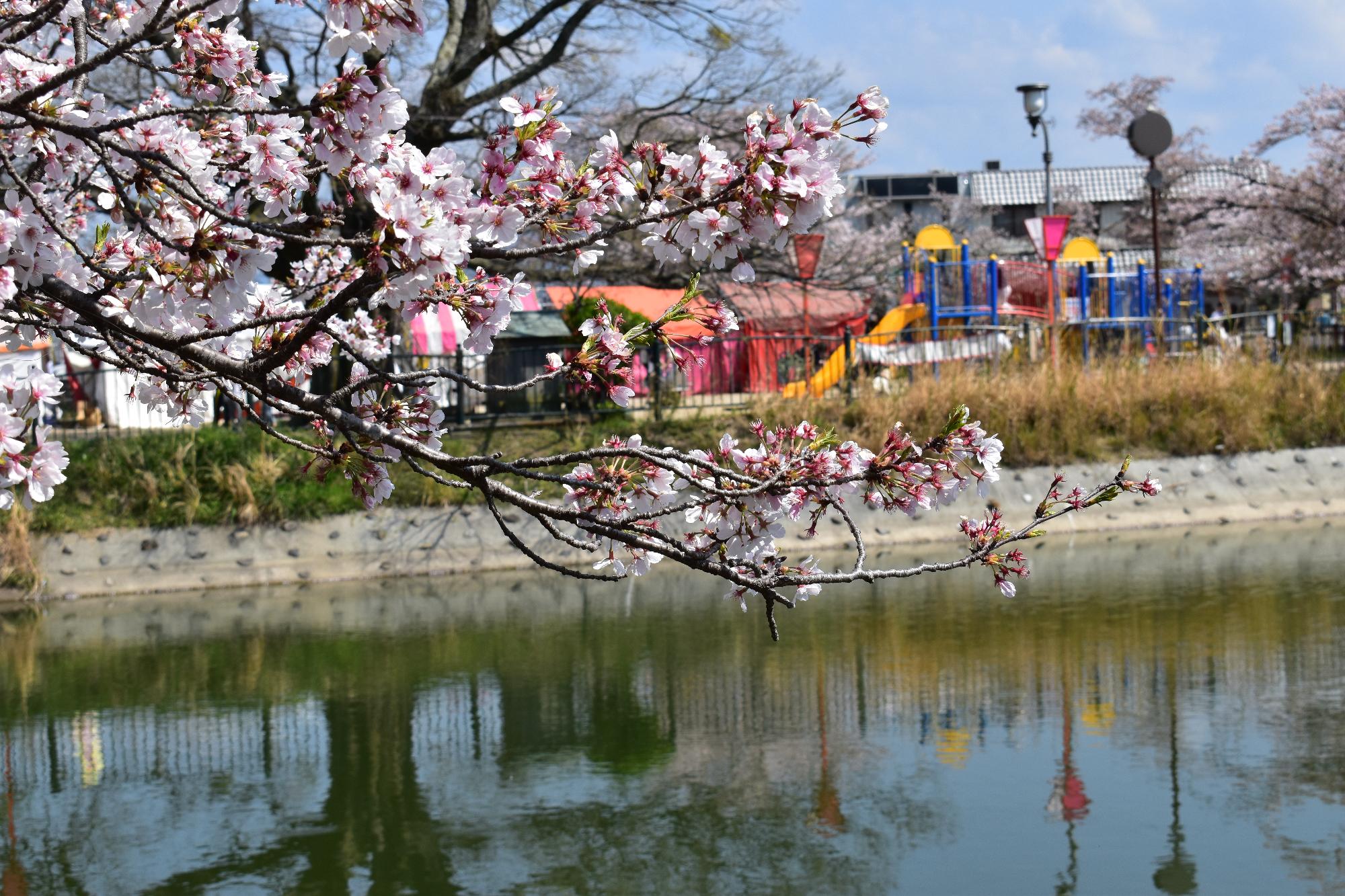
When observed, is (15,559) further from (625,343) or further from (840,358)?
(625,343)

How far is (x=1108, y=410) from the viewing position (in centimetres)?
1853

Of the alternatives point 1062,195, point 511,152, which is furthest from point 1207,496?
point 1062,195

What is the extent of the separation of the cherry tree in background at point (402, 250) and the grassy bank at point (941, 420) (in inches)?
493

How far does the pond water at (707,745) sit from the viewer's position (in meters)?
6.37

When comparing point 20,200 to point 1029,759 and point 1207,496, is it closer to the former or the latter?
point 1029,759

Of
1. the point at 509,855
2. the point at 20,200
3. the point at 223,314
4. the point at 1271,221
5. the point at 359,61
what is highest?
the point at 1271,221

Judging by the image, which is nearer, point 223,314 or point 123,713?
point 223,314

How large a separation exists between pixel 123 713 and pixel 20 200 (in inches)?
276

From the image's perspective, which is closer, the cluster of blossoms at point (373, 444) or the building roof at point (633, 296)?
the cluster of blossoms at point (373, 444)

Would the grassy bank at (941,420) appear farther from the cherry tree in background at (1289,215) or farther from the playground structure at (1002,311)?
the cherry tree in background at (1289,215)

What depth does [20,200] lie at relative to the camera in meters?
3.76

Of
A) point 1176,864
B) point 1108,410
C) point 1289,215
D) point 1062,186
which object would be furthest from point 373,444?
point 1062,186

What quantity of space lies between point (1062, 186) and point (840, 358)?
46093mm

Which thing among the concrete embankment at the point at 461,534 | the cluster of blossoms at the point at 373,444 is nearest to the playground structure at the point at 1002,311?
the concrete embankment at the point at 461,534
